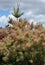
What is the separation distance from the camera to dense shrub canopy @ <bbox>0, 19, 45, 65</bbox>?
788 cm

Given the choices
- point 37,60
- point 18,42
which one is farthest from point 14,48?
point 37,60

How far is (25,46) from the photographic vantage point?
787 cm

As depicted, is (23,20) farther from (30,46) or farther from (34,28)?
(30,46)

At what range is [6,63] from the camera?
28.8 feet

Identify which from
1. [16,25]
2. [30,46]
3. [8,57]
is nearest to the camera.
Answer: [30,46]

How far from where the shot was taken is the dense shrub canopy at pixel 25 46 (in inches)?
310

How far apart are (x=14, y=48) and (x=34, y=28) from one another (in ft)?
4.53

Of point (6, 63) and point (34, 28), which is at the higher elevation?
point (34, 28)

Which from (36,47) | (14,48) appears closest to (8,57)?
(14,48)

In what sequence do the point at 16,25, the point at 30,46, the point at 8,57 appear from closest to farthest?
the point at 30,46 → the point at 8,57 → the point at 16,25

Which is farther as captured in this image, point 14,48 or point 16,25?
point 16,25

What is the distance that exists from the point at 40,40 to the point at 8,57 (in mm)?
1085

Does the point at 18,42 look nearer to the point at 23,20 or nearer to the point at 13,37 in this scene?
the point at 13,37

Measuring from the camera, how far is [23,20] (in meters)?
9.10
